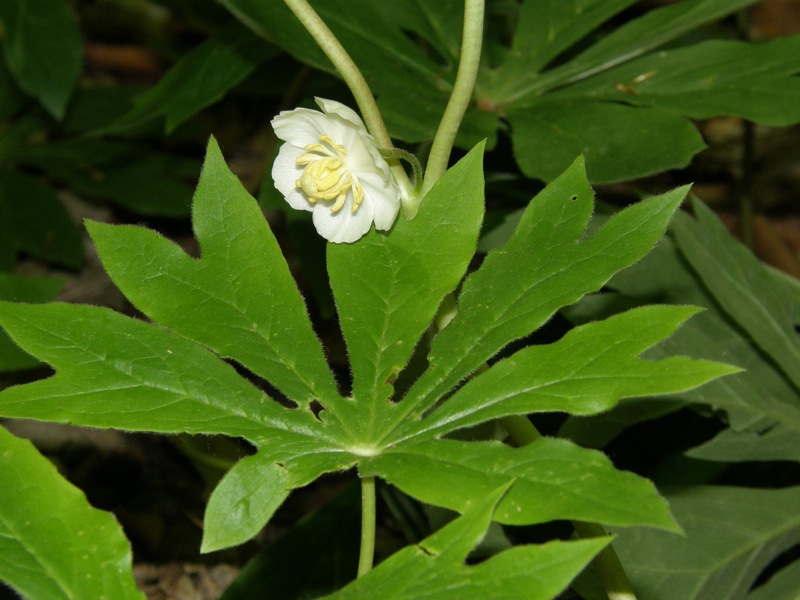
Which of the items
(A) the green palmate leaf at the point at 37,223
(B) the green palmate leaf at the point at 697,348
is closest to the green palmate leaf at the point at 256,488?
(B) the green palmate leaf at the point at 697,348

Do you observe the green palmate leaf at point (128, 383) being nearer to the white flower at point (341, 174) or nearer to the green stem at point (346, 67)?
the white flower at point (341, 174)

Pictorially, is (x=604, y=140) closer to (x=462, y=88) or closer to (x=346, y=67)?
(x=462, y=88)

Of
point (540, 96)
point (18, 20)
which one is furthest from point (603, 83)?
point (18, 20)

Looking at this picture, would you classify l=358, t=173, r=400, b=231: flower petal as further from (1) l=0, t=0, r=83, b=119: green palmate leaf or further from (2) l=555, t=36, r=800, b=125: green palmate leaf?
(1) l=0, t=0, r=83, b=119: green palmate leaf

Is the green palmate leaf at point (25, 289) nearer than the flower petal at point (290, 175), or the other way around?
the flower petal at point (290, 175)

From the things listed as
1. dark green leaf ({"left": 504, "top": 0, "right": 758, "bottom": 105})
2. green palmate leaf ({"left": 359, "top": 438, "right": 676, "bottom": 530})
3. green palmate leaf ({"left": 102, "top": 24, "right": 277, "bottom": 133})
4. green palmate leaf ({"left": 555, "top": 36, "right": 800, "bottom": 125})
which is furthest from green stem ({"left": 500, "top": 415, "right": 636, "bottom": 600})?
green palmate leaf ({"left": 102, "top": 24, "right": 277, "bottom": 133})

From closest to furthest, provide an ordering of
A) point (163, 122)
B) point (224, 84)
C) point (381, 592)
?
point (381, 592)
point (224, 84)
point (163, 122)

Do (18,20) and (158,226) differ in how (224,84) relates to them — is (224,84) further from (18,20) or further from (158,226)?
(158,226)
